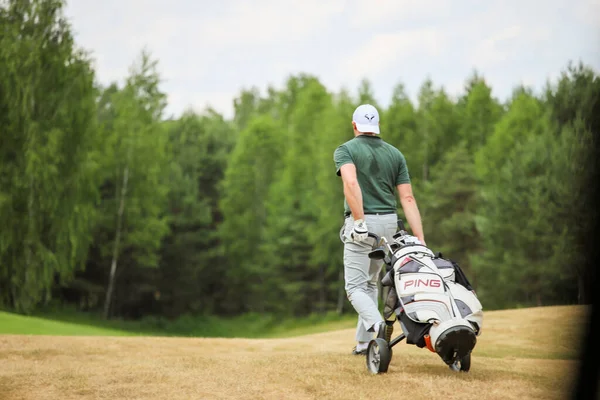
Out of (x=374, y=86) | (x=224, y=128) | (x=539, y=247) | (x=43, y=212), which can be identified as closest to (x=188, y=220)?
(x=224, y=128)

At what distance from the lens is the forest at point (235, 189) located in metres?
27.1

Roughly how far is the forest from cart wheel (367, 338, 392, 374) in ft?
40.9

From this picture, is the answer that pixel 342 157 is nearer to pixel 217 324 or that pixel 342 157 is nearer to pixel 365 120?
pixel 365 120

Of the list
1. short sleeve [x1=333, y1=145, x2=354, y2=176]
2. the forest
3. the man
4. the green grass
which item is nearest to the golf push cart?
the man

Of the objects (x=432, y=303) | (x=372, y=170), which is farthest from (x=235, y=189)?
(x=432, y=303)

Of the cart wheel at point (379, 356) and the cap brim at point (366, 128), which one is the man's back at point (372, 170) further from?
the cart wheel at point (379, 356)

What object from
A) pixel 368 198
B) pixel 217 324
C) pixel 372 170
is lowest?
pixel 217 324

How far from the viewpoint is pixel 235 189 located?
47.8 m

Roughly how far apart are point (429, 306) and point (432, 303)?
4cm

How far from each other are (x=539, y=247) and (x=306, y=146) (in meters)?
19.6

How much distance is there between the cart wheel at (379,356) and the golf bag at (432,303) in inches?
8.2

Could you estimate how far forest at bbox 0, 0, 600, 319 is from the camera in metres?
27.1

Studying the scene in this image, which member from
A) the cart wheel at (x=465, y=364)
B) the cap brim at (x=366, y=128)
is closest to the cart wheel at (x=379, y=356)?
the cart wheel at (x=465, y=364)

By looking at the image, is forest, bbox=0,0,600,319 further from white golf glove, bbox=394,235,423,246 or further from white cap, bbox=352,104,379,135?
white golf glove, bbox=394,235,423,246
